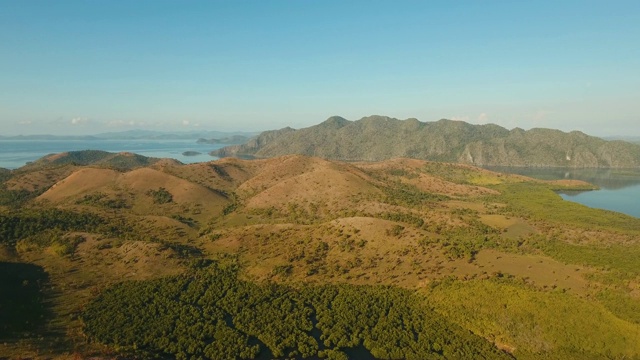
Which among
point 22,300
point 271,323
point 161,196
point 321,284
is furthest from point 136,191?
point 271,323

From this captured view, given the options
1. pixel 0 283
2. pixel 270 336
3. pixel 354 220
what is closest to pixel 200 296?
pixel 270 336

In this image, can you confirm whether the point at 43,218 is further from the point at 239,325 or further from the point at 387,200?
the point at 387,200

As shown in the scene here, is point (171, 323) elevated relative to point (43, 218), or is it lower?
lower

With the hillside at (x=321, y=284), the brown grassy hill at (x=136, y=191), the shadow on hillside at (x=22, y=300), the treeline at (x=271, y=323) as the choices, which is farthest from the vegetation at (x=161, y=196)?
the treeline at (x=271, y=323)

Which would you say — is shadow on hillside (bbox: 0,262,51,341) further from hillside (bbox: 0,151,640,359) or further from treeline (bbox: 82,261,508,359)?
treeline (bbox: 82,261,508,359)

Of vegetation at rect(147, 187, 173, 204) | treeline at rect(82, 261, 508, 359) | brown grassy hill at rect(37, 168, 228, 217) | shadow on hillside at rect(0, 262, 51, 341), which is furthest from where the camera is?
vegetation at rect(147, 187, 173, 204)

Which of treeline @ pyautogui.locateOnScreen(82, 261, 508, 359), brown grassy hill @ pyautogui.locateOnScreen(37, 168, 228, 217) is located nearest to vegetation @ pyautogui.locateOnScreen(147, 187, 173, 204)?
brown grassy hill @ pyautogui.locateOnScreen(37, 168, 228, 217)

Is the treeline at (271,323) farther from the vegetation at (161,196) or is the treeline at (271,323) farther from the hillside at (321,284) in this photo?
the vegetation at (161,196)
